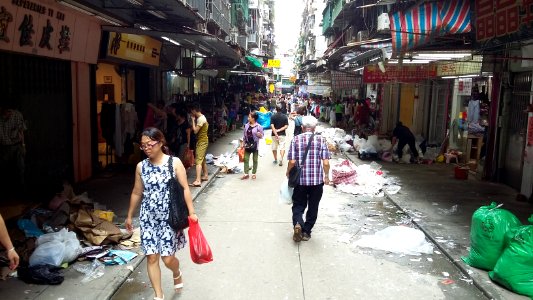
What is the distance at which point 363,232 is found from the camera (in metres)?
6.96

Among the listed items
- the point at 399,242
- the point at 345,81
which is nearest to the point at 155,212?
the point at 399,242

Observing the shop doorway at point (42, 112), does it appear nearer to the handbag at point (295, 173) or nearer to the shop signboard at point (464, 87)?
the handbag at point (295, 173)

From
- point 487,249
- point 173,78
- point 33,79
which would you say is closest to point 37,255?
point 33,79

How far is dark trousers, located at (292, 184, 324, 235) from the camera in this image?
6340 mm

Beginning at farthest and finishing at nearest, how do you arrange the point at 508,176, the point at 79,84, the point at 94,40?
1. the point at 508,176
2. the point at 79,84
3. the point at 94,40

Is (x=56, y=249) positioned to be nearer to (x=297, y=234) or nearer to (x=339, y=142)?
(x=297, y=234)

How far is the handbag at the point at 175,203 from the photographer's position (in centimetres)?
414

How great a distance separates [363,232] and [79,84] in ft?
21.2

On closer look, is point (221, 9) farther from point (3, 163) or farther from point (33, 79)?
point (3, 163)

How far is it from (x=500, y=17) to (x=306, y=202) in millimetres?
3866

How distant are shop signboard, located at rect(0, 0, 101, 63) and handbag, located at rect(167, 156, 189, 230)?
11.9ft

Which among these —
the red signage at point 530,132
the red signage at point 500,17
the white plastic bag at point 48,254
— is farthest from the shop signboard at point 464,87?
the white plastic bag at point 48,254

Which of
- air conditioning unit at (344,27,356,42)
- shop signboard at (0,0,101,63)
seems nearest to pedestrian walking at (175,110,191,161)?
shop signboard at (0,0,101,63)

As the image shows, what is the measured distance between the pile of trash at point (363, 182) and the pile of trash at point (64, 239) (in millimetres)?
5224
